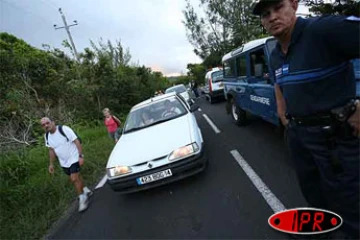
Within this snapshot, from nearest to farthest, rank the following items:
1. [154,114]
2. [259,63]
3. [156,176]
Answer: [156,176], [259,63], [154,114]

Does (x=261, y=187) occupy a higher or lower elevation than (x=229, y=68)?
lower

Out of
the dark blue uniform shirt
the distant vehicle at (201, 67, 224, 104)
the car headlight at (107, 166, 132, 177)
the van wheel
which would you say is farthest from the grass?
the distant vehicle at (201, 67, 224, 104)

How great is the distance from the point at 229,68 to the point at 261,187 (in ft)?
17.4

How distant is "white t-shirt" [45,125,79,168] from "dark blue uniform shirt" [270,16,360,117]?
4.11 meters

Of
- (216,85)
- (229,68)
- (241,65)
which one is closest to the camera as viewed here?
(241,65)

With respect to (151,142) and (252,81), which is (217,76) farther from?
(151,142)

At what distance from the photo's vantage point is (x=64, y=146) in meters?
5.11

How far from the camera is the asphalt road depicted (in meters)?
3.56

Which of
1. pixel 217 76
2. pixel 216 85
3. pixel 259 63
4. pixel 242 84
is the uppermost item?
pixel 259 63

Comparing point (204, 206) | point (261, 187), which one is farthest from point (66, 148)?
point (261, 187)

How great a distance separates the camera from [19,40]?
2972 cm

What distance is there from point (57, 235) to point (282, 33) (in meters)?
4.16

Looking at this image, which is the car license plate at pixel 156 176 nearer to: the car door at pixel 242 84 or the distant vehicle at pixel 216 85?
the car door at pixel 242 84

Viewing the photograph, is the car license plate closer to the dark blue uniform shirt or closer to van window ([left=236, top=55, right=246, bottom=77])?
the dark blue uniform shirt
